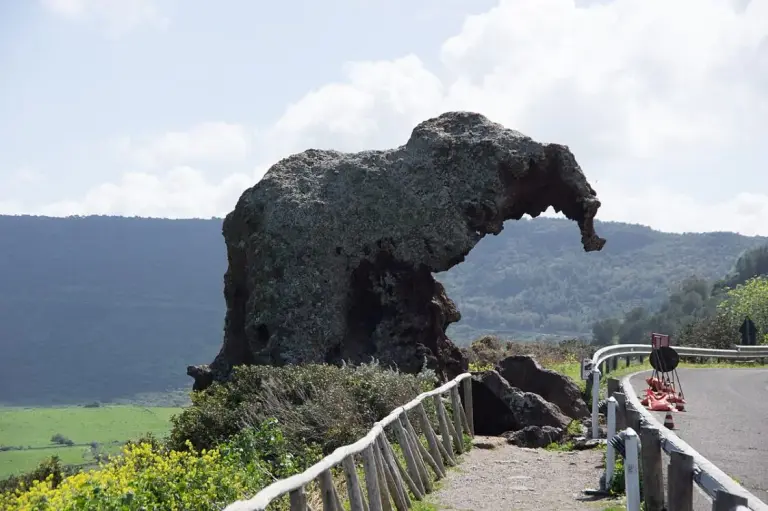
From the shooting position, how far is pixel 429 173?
72.9ft

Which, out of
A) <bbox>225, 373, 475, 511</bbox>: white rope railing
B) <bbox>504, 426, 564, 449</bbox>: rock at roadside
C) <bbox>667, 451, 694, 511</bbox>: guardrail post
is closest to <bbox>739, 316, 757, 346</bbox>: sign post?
<bbox>504, 426, 564, 449</bbox>: rock at roadside

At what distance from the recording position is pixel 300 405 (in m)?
15.4

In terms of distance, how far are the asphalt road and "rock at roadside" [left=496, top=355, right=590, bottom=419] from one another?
2275 millimetres

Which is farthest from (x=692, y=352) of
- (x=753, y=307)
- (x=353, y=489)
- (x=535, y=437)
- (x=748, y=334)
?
(x=353, y=489)

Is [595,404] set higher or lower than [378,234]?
lower

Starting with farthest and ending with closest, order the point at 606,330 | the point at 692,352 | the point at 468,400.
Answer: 1. the point at 606,330
2. the point at 692,352
3. the point at 468,400

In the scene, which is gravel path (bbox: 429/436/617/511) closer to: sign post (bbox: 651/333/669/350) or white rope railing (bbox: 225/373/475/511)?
white rope railing (bbox: 225/373/475/511)

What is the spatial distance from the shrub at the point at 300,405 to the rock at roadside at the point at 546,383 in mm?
5714

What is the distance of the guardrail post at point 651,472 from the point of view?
8.59 m

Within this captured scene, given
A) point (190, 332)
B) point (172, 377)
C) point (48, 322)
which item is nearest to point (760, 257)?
point (172, 377)

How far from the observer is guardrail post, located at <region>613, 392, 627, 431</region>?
36.7ft

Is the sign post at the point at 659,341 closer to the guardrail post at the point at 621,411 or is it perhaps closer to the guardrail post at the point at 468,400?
the guardrail post at the point at 468,400

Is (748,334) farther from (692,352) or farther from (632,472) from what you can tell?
(632,472)

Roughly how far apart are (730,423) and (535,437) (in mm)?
3633
